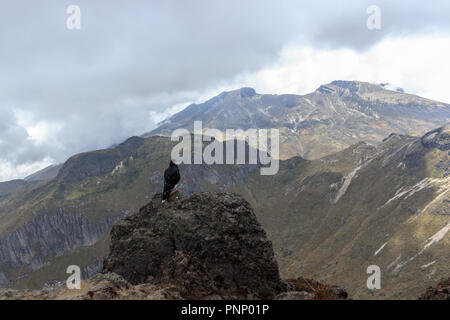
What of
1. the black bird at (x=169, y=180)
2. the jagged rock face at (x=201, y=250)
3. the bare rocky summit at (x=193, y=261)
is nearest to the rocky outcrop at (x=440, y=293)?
the bare rocky summit at (x=193, y=261)

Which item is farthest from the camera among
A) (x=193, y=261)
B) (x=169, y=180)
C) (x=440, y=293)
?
(x=169, y=180)

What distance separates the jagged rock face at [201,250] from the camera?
47.1 ft

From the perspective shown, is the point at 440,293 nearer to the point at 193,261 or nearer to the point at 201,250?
the point at 201,250

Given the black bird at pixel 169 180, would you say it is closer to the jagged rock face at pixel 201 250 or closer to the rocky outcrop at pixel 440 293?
the jagged rock face at pixel 201 250

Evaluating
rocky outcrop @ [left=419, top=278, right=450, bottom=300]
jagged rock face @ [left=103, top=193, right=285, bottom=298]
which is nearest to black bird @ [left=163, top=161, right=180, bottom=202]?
jagged rock face @ [left=103, top=193, right=285, bottom=298]

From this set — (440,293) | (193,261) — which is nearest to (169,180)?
(193,261)

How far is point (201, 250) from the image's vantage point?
15.3m

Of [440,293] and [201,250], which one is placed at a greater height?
[201,250]

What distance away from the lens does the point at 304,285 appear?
16.4 m

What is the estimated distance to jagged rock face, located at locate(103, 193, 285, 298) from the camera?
14.4 meters
